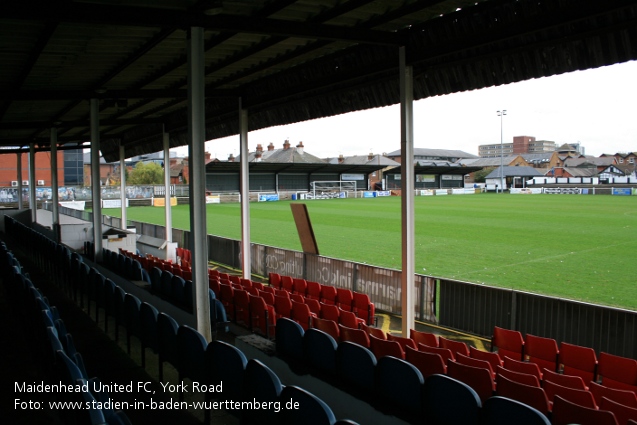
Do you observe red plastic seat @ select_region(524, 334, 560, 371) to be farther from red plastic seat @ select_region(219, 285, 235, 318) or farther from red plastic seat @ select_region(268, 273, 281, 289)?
red plastic seat @ select_region(268, 273, 281, 289)

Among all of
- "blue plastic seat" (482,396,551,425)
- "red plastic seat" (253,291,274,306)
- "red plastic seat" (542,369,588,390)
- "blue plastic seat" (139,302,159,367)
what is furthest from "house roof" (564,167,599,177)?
"blue plastic seat" (482,396,551,425)

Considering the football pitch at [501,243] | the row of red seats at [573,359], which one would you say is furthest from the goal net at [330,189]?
the row of red seats at [573,359]

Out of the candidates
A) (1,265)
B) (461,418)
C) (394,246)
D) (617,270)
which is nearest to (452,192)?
(394,246)

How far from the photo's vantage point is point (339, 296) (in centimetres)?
987

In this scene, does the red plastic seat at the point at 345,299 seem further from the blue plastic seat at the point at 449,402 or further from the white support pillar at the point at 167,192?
the white support pillar at the point at 167,192

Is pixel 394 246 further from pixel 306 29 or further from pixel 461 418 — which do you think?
pixel 461 418

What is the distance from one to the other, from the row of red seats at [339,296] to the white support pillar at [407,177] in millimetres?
1097

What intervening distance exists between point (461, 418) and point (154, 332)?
3.62 m

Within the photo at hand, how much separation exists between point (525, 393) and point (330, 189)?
55.3 meters

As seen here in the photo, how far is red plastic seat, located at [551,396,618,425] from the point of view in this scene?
11.8ft

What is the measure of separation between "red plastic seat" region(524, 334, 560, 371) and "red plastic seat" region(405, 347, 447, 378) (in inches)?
94.1

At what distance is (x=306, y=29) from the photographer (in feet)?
A: 24.3

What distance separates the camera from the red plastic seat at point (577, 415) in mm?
3590

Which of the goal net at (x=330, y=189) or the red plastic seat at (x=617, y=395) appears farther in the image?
the goal net at (x=330, y=189)
